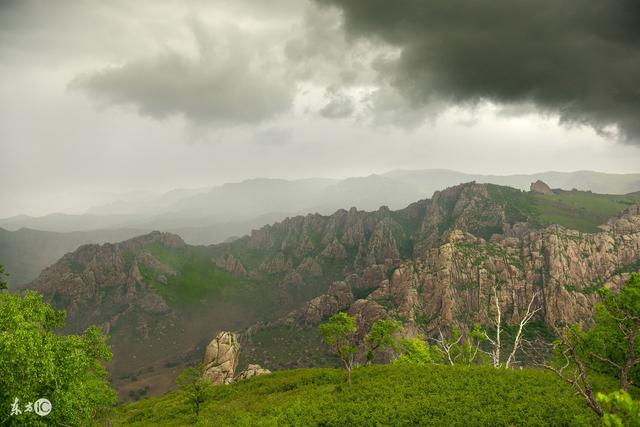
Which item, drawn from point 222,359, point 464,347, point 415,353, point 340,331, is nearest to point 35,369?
point 340,331

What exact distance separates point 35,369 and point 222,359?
A: 99385mm

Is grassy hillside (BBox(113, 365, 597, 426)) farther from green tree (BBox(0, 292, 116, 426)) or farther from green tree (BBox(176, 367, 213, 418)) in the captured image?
green tree (BBox(0, 292, 116, 426))

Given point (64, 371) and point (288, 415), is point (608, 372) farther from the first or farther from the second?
point (64, 371)

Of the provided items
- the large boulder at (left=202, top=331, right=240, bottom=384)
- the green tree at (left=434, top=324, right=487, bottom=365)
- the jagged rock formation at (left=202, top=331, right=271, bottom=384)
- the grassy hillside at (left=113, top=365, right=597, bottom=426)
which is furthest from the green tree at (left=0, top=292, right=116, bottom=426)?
the large boulder at (left=202, top=331, right=240, bottom=384)

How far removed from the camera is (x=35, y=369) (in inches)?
1148

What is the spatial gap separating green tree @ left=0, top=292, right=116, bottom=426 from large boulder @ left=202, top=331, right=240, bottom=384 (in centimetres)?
8308

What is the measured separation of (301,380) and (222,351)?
61.0 metres

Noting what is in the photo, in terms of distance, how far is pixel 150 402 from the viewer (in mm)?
104125

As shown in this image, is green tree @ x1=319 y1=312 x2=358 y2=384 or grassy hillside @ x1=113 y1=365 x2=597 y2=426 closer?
grassy hillside @ x1=113 y1=365 x2=597 y2=426

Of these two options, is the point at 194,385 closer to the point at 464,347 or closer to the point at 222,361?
the point at 222,361

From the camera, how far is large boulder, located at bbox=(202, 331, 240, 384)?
375ft

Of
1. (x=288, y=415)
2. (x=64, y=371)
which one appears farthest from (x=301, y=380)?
(x=64, y=371)

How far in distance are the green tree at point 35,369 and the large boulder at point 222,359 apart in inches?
3271

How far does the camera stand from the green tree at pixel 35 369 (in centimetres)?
2838
